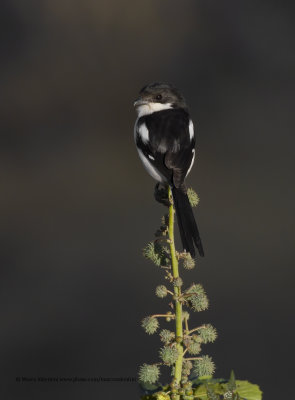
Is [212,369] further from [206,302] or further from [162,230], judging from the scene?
[162,230]

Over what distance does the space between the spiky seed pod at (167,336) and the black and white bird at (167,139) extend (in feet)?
1.24

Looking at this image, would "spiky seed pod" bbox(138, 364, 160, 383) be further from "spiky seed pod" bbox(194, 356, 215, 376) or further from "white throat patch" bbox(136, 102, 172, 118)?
"white throat patch" bbox(136, 102, 172, 118)

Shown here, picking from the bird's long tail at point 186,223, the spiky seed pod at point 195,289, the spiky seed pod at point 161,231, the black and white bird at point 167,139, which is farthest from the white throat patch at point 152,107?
the spiky seed pod at point 195,289

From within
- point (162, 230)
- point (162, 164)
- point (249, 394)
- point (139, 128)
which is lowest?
point (249, 394)

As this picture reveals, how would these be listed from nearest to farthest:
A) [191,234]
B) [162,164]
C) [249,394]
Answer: [249,394] < [191,234] < [162,164]

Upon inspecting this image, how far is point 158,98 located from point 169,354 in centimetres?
119

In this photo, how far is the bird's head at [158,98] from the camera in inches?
78.4

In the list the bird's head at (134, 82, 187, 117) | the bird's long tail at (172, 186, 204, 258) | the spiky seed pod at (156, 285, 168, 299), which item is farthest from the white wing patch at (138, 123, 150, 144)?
the spiky seed pod at (156, 285, 168, 299)

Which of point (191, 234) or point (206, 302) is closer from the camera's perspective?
point (206, 302)

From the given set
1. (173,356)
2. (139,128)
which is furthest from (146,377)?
(139,128)

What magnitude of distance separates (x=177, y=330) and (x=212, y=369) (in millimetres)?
118

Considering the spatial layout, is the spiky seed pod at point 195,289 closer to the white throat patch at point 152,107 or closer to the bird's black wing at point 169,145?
the bird's black wing at point 169,145

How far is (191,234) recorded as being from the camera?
4.49 ft

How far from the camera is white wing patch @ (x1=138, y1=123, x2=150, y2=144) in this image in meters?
1.83
